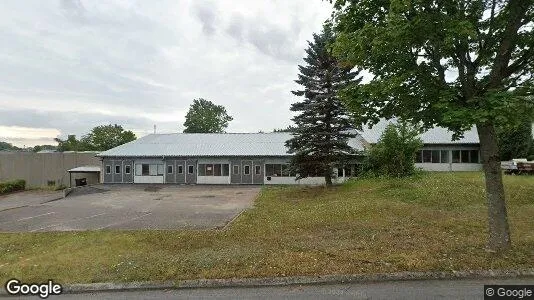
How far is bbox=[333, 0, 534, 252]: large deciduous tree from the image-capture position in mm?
6680

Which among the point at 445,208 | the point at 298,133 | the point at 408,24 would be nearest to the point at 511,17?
the point at 408,24

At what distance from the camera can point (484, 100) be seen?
6672 millimetres

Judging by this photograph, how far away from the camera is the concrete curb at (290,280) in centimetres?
645

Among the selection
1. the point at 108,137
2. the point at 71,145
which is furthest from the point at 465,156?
the point at 71,145

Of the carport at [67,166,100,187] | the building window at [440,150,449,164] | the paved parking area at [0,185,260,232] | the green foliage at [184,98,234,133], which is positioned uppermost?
the green foliage at [184,98,234,133]

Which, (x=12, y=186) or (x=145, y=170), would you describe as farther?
(x=145, y=170)

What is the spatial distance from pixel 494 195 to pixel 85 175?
38.4 meters

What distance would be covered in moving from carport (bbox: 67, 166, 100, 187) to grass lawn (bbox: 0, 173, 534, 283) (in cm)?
2418

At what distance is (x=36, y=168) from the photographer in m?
36.5

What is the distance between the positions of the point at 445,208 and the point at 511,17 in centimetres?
905

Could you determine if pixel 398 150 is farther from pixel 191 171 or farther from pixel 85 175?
pixel 85 175

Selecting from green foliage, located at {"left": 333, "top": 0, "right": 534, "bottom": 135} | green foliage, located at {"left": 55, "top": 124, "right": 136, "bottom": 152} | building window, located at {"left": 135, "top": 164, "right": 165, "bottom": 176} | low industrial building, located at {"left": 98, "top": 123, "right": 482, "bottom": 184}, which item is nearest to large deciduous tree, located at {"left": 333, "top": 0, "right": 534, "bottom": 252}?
green foliage, located at {"left": 333, "top": 0, "right": 534, "bottom": 135}

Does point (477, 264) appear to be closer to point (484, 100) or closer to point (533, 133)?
point (484, 100)

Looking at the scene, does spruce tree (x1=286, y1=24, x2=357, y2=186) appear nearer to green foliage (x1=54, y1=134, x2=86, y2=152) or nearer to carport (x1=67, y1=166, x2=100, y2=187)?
carport (x1=67, y1=166, x2=100, y2=187)
